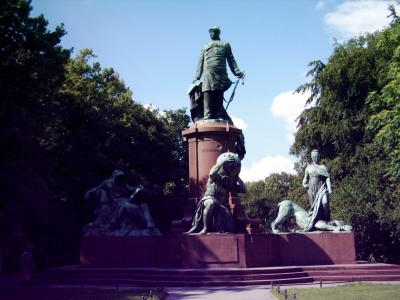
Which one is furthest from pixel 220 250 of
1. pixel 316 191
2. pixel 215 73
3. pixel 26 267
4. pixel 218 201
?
pixel 215 73

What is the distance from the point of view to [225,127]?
61.5 ft

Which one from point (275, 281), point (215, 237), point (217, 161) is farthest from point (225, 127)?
point (275, 281)

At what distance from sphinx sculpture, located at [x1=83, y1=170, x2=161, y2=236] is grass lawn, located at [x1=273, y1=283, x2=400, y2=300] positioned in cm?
774

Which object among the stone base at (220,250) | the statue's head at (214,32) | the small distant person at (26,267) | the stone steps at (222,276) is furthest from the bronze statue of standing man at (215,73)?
the small distant person at (26,267)

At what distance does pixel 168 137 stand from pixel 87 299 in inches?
1015

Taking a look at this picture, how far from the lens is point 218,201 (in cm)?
1683

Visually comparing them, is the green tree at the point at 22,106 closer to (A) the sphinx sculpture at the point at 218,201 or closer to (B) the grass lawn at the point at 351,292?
(A) the sphinx sculpture at the point at 218,201

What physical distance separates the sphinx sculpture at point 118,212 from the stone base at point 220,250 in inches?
26.0

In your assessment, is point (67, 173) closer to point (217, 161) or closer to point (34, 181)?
point (34, 181)

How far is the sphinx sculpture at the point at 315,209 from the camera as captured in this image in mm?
17922

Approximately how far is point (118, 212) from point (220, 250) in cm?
541

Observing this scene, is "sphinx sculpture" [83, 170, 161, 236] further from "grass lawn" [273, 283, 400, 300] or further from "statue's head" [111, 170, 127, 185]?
"grass lawn" [273, 283, 400, 300]

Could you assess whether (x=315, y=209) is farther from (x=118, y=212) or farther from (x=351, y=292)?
(x=118, y=212)

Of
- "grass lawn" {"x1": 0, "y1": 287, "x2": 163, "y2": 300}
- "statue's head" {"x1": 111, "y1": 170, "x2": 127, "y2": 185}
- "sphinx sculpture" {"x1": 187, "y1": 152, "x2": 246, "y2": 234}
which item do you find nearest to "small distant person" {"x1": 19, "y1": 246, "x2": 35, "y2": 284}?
"grass lawn" {"x1": 0, "y1": 287, "x2": 163, "y2": 300}
